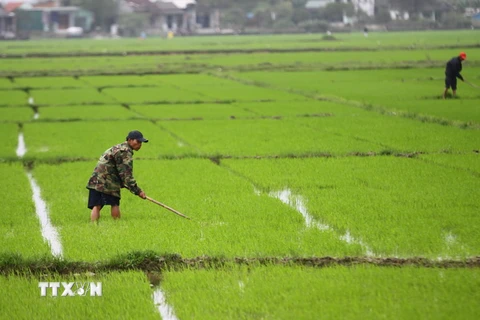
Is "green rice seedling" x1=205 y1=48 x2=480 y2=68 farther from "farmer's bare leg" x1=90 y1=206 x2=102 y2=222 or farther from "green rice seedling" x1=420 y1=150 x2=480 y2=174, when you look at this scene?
"farmer's bare leg" x1=90 y1=206 x2=102 y2=222

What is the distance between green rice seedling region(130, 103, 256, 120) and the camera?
1641 cm

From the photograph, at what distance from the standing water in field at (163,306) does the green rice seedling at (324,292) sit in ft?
0.12

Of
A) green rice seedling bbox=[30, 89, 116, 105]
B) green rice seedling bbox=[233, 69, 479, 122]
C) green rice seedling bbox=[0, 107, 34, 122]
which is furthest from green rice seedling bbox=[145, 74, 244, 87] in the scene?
green rice seedling bbox=[0, 107, 34, 122]

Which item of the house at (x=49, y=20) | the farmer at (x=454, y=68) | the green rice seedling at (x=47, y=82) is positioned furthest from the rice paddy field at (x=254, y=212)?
the house at (x=49, y=20)

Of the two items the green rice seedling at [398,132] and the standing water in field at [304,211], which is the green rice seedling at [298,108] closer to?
the green rice seedling at [398,132]

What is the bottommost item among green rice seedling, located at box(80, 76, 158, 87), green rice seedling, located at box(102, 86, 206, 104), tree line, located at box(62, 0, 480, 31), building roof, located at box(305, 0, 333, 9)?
green rice seedling, located at box(102, 86, 206, 104)

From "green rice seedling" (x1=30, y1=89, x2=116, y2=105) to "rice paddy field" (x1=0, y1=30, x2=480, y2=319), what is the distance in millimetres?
993

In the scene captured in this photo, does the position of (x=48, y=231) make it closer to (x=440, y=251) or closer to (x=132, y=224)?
(x=132, y=224)

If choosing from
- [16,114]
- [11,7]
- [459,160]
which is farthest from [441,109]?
[11,7]

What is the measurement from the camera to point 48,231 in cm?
695

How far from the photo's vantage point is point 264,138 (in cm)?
1281

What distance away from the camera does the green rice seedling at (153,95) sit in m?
20.0

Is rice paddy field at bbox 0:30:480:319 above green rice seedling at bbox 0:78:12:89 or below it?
below

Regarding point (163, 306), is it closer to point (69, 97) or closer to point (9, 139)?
point (9, 139)
